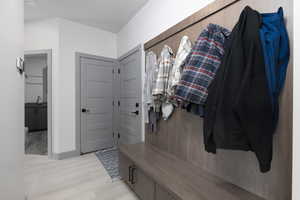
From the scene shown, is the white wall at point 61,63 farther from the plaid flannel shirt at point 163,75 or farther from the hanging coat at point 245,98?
the hanging coat at point 245,98

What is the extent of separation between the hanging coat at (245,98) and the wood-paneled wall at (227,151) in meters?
0.19

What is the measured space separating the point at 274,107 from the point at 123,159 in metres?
1.69

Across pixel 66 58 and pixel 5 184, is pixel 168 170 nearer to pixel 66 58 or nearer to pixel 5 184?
pixel 5 184

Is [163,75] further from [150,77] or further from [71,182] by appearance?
[71,182]

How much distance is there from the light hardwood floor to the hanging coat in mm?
1410

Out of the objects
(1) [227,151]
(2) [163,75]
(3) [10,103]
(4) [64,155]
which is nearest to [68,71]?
(4) [64,155]

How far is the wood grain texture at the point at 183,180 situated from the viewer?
41.4 inches

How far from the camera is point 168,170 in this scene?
4.64ft

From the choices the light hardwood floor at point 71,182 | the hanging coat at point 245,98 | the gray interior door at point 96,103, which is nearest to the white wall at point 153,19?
the gray interior door at point 96,103

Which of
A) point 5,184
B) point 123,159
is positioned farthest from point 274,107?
point 5,184

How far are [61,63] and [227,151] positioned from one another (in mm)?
3002

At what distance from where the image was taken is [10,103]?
115 centimetres

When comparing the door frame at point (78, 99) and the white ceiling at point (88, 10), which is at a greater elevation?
the white ceiling at point (88, 10)

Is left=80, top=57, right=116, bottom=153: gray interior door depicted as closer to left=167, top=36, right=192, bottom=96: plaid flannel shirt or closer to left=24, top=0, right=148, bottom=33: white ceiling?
left=24, top=0, right=148, bottom=33: white ceiling
